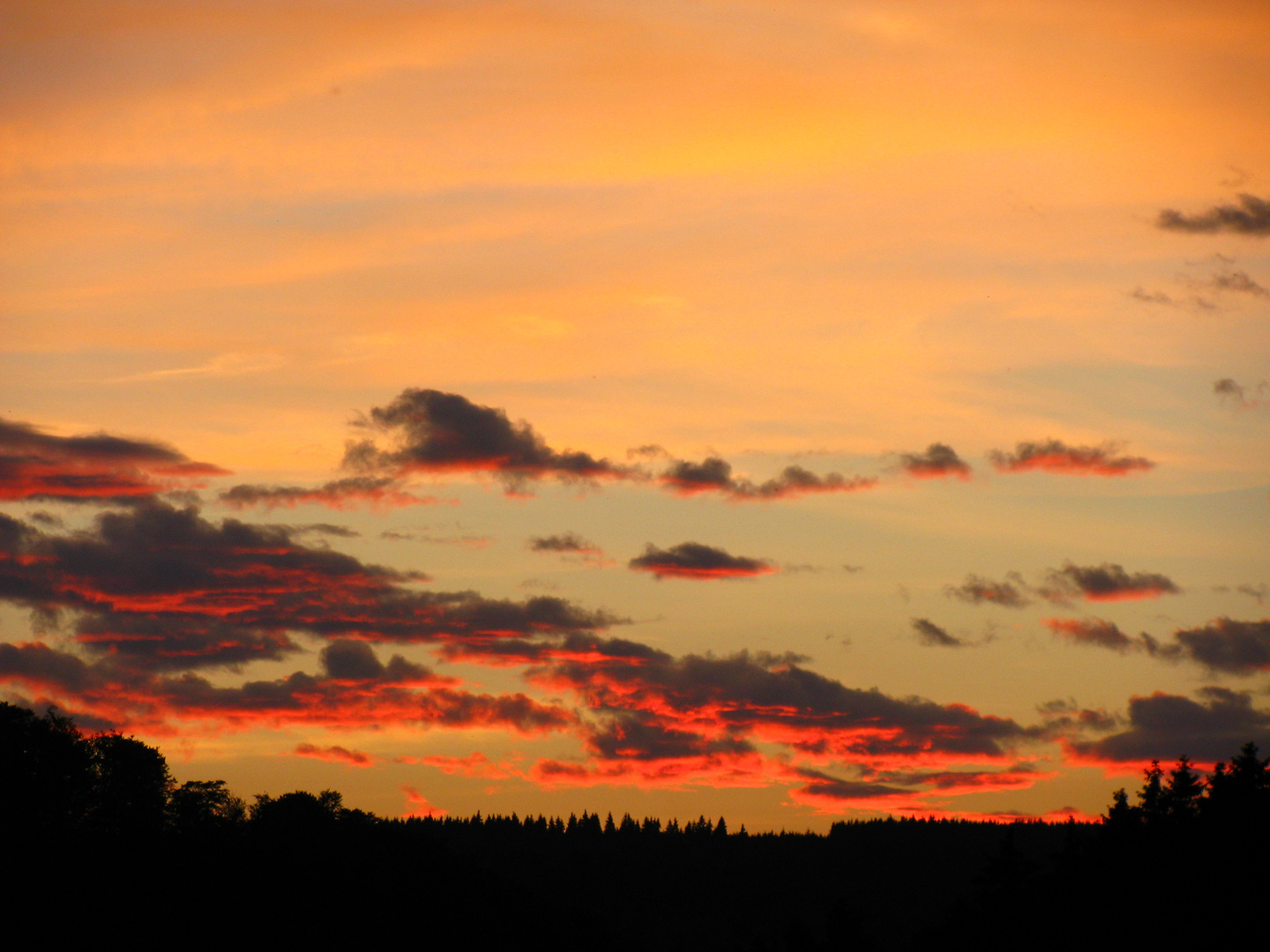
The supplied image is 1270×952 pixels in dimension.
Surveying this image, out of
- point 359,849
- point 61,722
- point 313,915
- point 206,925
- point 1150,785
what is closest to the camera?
point 1150,785

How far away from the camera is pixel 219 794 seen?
177750 mm

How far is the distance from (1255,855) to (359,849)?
5674 inches

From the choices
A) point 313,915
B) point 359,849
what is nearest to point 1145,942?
point 313,915

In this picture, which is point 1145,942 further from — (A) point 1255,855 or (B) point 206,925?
(B) point 206,925

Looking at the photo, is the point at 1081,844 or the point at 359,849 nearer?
the point at 1081,844

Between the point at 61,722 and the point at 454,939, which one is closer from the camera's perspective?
the point at 61,722

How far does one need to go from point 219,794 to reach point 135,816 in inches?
1038

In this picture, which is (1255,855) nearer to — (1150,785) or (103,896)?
(1150,785)

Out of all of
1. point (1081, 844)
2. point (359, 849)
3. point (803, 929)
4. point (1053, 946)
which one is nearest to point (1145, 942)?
point (1053, 946)

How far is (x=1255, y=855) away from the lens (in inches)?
2781

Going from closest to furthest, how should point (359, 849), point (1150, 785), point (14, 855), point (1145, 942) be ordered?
point (1145, 942) → point (1150, 785) → point (14, 855) → point (359, 849)

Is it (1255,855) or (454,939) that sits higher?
(1255,855)

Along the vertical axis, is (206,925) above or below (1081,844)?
below

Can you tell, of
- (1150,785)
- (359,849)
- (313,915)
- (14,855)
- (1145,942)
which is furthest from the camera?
(359,849)
